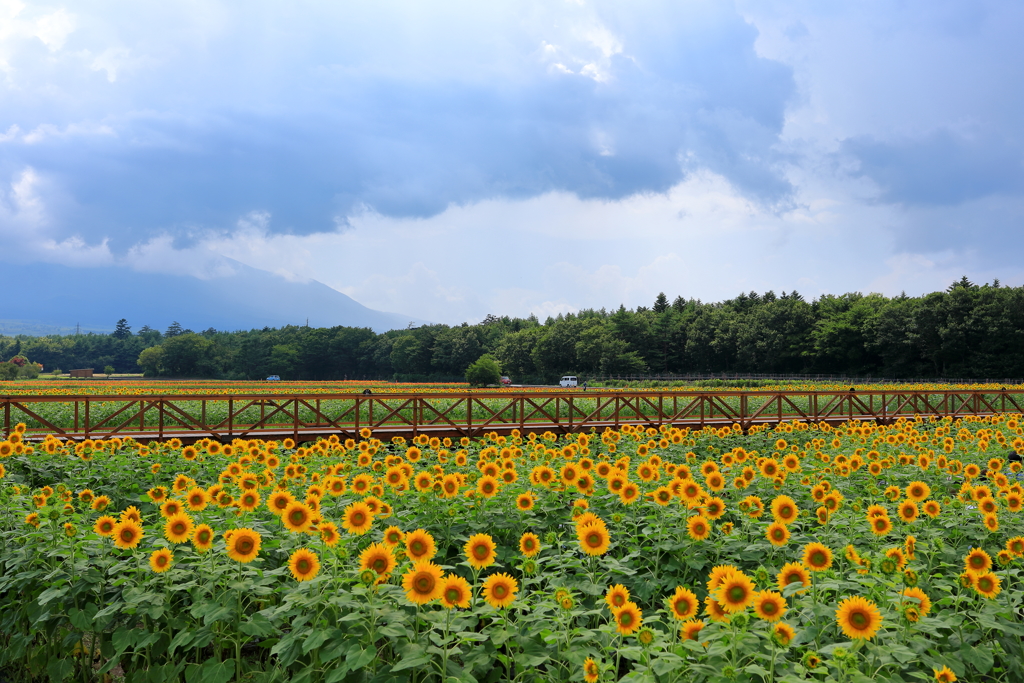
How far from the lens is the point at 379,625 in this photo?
3215mm

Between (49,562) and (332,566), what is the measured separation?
2295mm

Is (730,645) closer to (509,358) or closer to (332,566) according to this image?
(332,566)

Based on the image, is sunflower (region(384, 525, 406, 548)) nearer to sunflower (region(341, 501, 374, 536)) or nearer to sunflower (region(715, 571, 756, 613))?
sunflower (region(341, 501, 374, 536))

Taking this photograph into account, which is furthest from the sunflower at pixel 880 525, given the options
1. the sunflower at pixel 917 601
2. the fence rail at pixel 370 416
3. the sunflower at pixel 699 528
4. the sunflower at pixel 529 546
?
the fence rail at pixel 370 416

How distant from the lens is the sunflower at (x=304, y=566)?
3252 millimetres

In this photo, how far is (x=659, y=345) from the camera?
296 feet

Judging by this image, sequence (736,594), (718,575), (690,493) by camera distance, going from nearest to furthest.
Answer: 1. (736,594)
2. (718,575)
3. (690,493)

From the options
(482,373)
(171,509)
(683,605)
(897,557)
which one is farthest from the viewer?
(482,373)

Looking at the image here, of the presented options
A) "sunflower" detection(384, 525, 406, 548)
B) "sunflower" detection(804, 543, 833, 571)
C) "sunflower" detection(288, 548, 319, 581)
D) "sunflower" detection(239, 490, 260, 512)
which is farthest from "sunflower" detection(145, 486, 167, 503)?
"sunflower" detection(804, 543, 833, 571)

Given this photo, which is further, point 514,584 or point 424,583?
point 514,584

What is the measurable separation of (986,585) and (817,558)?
946 mm

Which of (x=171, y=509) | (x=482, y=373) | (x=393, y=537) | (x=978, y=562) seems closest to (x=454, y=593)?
(x=393, y=537)

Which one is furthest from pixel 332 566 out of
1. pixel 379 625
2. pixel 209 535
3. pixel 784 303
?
pixel 784 303

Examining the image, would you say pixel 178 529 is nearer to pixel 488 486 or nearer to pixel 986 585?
pixel 488 486
